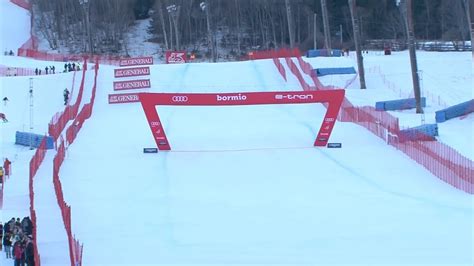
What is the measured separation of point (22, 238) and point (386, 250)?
7.04 m

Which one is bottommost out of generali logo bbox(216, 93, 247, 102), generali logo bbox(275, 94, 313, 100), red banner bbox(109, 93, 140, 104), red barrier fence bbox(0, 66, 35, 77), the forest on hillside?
red banner bbox(109, 93, 140, 104)

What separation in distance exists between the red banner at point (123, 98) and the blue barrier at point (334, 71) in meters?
11.0

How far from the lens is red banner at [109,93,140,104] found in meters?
48.0

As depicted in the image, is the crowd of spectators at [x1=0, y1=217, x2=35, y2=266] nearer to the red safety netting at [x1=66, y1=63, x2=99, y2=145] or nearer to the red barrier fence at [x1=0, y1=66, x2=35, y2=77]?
the red safety netting at [x1=66, y1=63, x2=99, y2=145]

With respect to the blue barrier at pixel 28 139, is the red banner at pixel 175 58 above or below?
above

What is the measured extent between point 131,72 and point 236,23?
40.0 meters

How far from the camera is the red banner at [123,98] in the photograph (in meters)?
48.0

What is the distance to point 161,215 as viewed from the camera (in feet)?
73.7

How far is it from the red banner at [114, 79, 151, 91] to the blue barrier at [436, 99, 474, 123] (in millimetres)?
19000

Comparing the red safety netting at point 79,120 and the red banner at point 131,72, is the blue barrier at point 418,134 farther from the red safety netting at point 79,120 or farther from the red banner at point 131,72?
the red banner at point 131,72

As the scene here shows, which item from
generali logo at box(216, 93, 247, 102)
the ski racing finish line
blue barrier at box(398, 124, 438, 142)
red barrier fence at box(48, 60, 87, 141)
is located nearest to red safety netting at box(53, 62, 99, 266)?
red barrier fence at box(48, 60, 87, 141)

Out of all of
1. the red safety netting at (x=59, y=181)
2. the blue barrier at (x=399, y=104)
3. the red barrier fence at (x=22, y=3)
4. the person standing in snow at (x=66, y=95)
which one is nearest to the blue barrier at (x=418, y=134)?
the blue barrier at (x=399, y=104)

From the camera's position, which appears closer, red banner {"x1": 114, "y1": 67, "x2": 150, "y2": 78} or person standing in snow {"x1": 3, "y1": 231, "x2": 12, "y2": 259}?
person standing in snow {"x1": 3, "y1": 231, "x2": 12, "y2": 259}

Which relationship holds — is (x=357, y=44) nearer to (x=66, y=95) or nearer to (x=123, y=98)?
(x=123, y=98)
